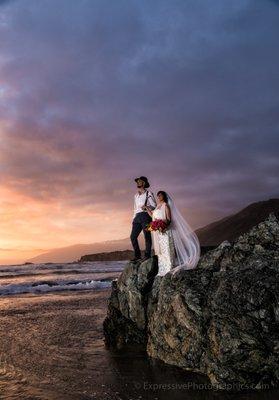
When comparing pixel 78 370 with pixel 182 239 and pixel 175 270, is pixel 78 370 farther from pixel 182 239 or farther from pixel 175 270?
pixel 182 239

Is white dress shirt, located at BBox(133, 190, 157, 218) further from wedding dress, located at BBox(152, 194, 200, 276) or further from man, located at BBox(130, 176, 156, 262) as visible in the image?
wedding dress, located at BBox(152, 194, 200, 276)

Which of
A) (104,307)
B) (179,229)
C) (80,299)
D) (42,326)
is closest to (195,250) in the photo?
(179,229)

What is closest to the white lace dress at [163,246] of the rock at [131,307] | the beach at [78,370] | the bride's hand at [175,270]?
the rock at [131,307]

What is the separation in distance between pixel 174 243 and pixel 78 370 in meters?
4.68

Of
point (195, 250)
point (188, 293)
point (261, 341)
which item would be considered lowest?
point (261, 341)

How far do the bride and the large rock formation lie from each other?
538 mm

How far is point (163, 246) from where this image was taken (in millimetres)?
11820

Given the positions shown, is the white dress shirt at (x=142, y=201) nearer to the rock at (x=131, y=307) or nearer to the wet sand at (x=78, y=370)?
the rock at (x=131, y=307)

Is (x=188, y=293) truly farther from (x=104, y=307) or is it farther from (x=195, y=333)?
(x=104, y=307)

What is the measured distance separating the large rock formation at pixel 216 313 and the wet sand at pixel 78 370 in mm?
404

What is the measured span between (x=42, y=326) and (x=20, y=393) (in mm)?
6609

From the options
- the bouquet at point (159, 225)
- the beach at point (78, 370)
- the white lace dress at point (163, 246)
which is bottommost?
the beach at point (78, 370)

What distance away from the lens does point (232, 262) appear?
31.0 feet

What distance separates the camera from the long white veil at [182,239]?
11398mm
